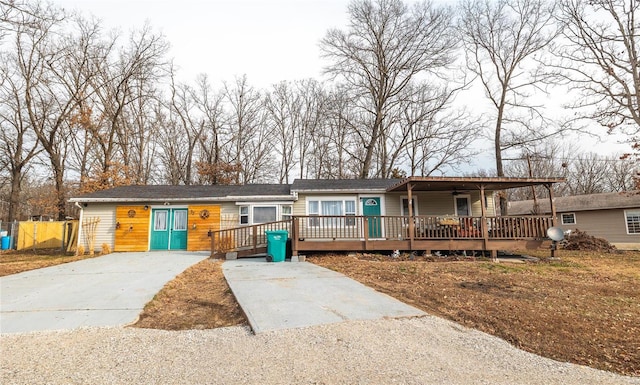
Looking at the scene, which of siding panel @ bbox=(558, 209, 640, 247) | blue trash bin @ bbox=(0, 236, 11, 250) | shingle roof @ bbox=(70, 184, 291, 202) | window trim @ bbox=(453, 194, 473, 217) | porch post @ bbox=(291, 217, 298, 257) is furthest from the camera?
siding panel @ bbox=(558, 209, 640, 247)

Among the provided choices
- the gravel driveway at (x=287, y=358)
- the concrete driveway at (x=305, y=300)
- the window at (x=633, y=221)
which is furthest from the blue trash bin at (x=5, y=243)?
the window at (x=633, y=221)

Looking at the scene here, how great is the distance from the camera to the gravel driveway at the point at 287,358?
2.85 m

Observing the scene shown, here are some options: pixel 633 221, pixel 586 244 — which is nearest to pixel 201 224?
pixel 586 244

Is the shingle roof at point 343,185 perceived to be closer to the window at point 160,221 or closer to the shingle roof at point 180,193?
the shingle roof at point 180,193

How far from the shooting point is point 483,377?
285 centimetres

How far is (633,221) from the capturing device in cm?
1805

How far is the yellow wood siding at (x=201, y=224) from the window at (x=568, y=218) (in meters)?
22.3

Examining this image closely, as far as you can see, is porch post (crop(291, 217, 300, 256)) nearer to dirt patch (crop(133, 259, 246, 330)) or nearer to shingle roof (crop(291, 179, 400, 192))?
shingle roof (crop(291, 179, 400, 192))

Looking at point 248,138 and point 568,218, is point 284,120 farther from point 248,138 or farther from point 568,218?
point 568,218

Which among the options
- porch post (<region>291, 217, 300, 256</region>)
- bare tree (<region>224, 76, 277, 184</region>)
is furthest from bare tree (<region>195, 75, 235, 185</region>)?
porch post (<region>291, 217, 300, 256</region>)

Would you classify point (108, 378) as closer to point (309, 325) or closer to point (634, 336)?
point (309, 325)

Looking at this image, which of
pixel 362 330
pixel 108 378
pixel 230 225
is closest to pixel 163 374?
pixel 108 378

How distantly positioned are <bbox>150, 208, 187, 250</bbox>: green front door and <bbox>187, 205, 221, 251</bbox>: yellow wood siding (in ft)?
1.01

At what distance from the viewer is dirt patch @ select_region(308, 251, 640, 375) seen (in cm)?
356
